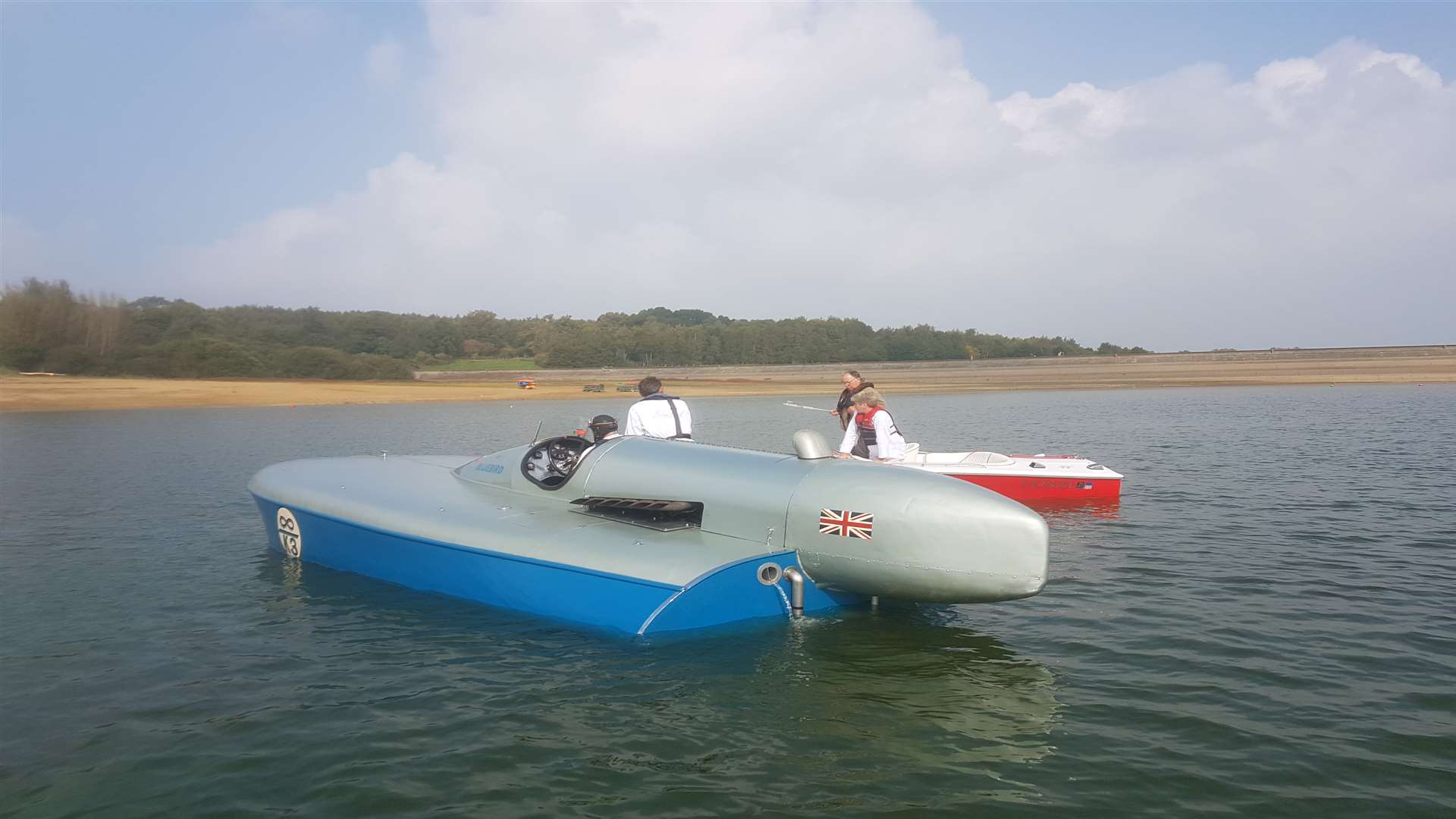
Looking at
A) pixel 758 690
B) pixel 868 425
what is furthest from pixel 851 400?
pixel 758 690

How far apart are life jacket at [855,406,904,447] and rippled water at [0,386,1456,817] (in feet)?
8.17

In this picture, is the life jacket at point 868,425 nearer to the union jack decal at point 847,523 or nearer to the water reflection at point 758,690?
the water reflection at point 758,690

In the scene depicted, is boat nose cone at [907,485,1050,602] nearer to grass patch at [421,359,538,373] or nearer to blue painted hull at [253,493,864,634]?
blue painted hull at [253,493,864,634]

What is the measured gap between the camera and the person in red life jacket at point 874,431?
33.8 ft

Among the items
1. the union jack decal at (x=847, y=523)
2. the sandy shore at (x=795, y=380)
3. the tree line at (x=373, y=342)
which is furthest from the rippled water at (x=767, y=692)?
the tree line at (x=373, y=342)

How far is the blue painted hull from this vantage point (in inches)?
261

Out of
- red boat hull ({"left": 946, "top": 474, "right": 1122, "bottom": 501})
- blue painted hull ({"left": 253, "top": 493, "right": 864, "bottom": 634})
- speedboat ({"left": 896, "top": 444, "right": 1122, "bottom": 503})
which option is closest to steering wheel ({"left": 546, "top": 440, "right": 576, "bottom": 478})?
blue painted hull ({"left": 253, "top": 493, "right": 864, "bottom": 634})

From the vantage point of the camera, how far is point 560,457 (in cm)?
888

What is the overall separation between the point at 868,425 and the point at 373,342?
86.2 metres

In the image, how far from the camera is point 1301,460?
696 inches

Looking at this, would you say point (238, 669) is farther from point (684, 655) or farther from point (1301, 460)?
point (1301, 460)

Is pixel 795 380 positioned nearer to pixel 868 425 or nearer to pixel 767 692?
pixel 868 425

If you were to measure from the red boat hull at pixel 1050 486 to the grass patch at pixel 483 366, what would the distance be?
7044 cm

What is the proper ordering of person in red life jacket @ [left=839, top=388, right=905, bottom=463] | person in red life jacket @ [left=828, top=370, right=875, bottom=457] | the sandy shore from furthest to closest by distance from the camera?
1. the sandy shore
2. person in red life jacket @ [left=828, top=370, right=875, bottom=457]
3. person in red life jacket @ [left=839, top=388, right=905, bottom=463]
